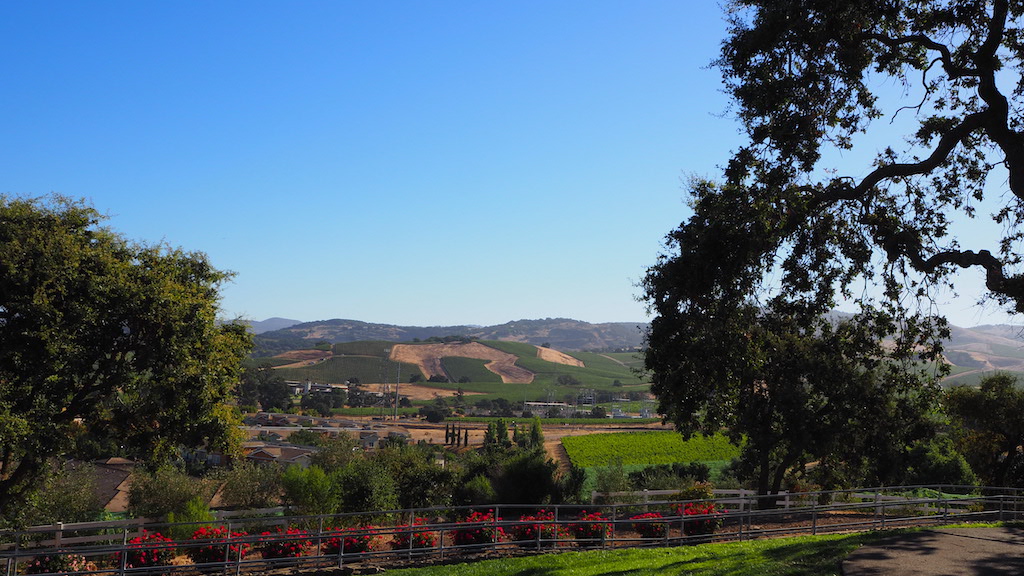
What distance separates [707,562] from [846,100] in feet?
30.9

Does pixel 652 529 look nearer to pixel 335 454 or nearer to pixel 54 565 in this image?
pixel 54 565

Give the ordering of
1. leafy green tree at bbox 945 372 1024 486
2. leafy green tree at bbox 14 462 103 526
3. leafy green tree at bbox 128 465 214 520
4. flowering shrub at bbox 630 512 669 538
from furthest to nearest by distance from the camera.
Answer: leafy green tree at bbox 128 465 214 520, leafy green tree at bbox 945 372 1024 486, leafy green tree at bbox 14 462 103 526, flowering shrub at bbox 630 512 669 538

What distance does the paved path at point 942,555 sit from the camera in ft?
38.1

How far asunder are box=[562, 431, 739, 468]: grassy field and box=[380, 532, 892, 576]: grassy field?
198ft

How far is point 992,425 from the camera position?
33.8 metres

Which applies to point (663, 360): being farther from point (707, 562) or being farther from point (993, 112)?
point (993, 112)

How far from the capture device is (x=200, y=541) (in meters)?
16.3

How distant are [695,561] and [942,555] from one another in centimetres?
432

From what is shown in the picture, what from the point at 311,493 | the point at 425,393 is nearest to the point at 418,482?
the point at 311,493

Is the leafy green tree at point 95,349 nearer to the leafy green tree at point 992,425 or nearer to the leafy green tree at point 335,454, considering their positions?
the leafy green tree at point 335,454

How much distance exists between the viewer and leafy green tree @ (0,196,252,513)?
685 inches

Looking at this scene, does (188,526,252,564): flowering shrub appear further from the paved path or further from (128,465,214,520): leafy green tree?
(128,465,214,520): leafy green tree

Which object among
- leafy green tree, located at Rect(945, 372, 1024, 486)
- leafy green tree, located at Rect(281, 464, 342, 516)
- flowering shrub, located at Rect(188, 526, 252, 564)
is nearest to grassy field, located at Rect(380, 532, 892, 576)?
flowering shrub, located at Rect(188, 526, 252, 564)

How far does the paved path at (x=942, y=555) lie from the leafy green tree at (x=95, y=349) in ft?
53.9
